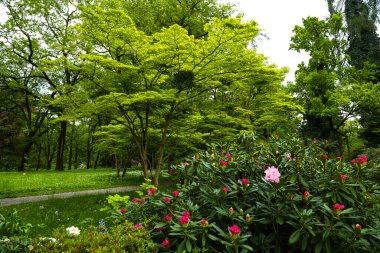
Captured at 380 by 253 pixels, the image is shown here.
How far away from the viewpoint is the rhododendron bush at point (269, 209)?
2260 millimetres

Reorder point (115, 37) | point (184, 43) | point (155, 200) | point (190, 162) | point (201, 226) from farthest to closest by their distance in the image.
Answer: point (115, 37) < point (184, 43) < point (190, 162) < point (155, 200) < point (201, 226)

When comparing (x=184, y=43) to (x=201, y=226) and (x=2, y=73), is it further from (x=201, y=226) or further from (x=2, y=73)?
(x=2, y=73)

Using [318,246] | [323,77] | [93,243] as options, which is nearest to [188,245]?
[93,243]

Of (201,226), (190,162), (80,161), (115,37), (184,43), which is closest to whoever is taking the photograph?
(201,226)

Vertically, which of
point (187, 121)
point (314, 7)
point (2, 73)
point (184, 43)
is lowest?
point (187, 121)

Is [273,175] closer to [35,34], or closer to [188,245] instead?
[188,245]

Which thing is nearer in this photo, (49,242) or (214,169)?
(49,242)

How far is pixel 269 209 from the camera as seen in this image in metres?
2.47

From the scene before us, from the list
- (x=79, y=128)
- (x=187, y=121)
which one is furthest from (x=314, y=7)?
(x=79, y=128)

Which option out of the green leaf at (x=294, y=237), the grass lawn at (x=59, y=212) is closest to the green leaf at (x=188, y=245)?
the green leaf at (x=294, y=237)

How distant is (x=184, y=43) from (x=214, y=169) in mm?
4620

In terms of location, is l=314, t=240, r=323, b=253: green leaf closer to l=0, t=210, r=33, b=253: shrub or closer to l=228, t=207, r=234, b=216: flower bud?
l=228, t=207, r=234, b=216: flower bud

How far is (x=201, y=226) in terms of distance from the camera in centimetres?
227

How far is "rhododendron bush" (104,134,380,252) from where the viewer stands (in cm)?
226
